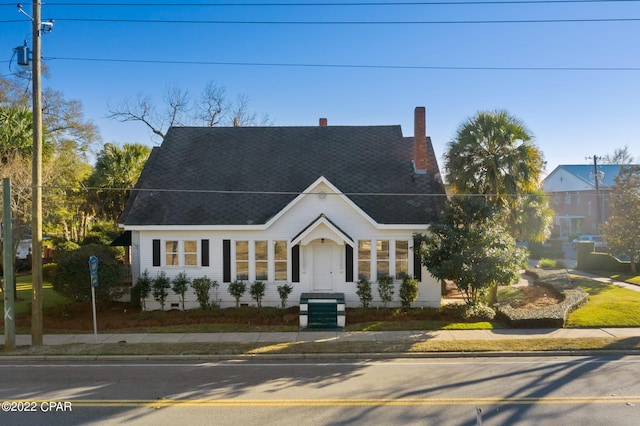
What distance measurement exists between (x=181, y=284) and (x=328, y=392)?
34.4 ft

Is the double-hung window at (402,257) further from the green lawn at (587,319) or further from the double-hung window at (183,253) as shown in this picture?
the double-hung window at (183,253)

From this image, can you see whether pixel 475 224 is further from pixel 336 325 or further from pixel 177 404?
pixel 177 404

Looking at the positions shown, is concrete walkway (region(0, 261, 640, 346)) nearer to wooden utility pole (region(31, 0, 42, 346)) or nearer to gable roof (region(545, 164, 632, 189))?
wooden utility pole (region(31, 0, 42, 346))

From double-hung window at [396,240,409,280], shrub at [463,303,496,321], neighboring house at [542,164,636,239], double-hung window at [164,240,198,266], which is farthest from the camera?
neighboring house at [542,164,636,239]

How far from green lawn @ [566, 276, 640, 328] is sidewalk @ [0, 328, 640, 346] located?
47cm

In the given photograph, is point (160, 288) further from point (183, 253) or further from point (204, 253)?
point (204, 253)

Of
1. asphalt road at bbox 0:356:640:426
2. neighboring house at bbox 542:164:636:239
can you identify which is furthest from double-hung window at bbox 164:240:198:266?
neighboring house at bbox 542:164:636:239

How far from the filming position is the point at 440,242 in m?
17.7

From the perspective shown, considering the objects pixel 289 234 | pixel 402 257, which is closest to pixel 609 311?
pixel 402 257

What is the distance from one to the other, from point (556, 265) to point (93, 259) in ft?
91.6

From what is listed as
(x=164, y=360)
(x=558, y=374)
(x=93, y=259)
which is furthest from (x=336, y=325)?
(x=93, y=259)

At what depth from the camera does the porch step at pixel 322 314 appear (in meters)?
16.7

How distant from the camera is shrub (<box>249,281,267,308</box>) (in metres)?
19.2

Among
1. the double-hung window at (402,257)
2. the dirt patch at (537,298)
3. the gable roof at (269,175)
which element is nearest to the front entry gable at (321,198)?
the gable roof at (269,175)
